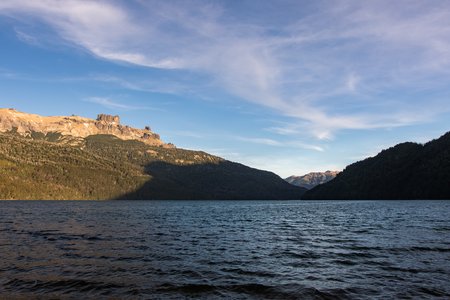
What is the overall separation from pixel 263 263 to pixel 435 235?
35.2m

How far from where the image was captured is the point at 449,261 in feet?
109

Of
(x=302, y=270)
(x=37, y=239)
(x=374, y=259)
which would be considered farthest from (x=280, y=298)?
(x=37, y=239)

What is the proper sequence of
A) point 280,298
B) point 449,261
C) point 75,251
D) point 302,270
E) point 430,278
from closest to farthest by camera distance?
point 280,298 → point 430,278 → point 302,270 → point 449,261 → point 75,251

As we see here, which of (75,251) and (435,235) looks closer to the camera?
(75,251)

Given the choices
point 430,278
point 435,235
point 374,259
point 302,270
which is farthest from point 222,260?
point 435,235

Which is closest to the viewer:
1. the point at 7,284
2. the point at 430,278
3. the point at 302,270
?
the point at 7,284

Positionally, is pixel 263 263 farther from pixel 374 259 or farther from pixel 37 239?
pixel 37 239

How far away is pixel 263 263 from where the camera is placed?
33.4 meters

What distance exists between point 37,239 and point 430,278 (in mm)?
47115

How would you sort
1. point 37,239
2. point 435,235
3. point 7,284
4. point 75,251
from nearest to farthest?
point 7,284 → point 75,251 → point 37,239 → point 435,235

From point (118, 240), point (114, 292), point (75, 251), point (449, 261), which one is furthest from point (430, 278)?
point (118, 240)

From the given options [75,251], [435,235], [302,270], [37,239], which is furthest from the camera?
[435,235]

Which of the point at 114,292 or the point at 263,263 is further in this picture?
the point at 263,263

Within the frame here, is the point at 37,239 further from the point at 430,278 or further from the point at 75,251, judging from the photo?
the point at 430,278
